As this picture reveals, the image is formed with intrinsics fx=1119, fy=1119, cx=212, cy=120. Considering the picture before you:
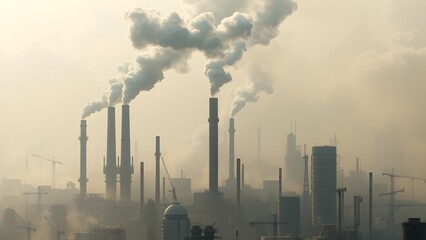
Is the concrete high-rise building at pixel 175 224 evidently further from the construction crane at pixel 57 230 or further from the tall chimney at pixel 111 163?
the tall chimney at pixel 111 163

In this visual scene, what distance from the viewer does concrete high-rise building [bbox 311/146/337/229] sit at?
11456cm

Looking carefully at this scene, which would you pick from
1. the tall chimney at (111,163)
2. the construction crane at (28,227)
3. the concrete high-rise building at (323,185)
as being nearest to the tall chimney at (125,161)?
the tall chimney at (111,163)

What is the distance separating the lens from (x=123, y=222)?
107062mm

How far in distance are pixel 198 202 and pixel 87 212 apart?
1376cm

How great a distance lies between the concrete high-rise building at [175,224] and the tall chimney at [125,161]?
1239 cm

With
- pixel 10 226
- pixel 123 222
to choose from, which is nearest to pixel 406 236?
pixel 123 222

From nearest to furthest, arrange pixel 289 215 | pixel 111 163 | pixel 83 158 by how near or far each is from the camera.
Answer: pixel 289 215 < pixel 111 163 < pixel 83 158

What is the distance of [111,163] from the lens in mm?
112312

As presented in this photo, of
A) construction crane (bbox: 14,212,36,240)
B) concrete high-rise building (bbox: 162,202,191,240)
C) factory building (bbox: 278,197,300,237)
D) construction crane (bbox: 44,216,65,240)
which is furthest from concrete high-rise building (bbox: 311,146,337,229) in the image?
construction crane (bbox: 14,212,36,240)

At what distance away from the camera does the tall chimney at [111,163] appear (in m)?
109

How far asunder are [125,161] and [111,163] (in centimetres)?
245

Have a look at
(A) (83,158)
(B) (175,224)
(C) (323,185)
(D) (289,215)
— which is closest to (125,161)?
(A) (83,158)

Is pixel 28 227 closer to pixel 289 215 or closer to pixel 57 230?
pixel 57 230

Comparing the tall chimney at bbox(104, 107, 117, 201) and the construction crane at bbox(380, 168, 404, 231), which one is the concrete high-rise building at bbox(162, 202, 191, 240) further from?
the construction crane at bbox(380, 168, 404, 231)
